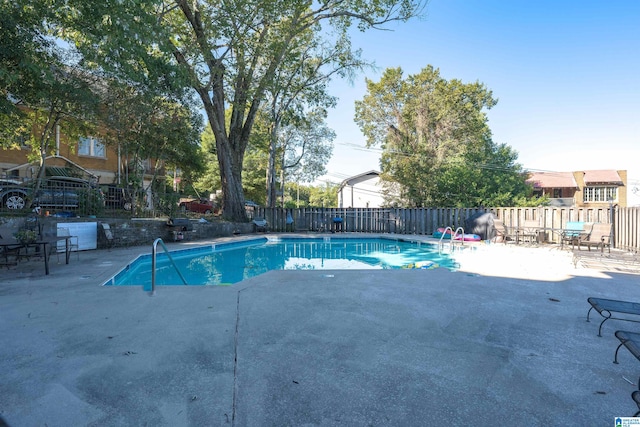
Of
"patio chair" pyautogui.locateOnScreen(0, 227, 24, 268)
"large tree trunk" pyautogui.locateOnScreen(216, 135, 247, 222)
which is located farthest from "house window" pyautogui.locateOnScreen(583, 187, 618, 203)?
"patio chair" pyautogui.locateOnScreen(0, 227, 24, 268)

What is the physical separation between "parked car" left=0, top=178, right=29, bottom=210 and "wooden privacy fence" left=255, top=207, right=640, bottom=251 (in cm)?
973

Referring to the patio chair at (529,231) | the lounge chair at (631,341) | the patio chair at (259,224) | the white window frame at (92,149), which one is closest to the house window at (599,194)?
the patio chair at (529,231)

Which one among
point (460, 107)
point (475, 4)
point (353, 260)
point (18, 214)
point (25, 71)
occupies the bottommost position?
point (353, 260)

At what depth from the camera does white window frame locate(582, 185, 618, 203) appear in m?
29.2

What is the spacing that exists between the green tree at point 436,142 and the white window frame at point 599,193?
1299cm

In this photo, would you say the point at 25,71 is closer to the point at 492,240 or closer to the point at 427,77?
the point at 492,240

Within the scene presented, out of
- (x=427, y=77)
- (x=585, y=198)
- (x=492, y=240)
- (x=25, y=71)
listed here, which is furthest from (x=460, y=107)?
(x=25, y=71)

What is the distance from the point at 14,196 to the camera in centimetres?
930

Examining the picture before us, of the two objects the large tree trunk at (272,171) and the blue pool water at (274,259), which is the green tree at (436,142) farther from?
the large tree trunk at (272,171)

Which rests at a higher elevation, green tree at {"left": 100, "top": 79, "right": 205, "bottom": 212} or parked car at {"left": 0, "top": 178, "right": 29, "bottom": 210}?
green tree at {"left": 100, "top": 79, "right": 205, "bottom": 212}

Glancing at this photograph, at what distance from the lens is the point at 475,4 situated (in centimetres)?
1228

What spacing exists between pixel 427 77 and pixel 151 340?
71.5ft

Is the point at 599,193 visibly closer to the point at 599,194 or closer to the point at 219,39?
the point at 599,194

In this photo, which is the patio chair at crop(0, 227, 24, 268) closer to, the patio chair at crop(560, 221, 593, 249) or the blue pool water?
the blue pool water
